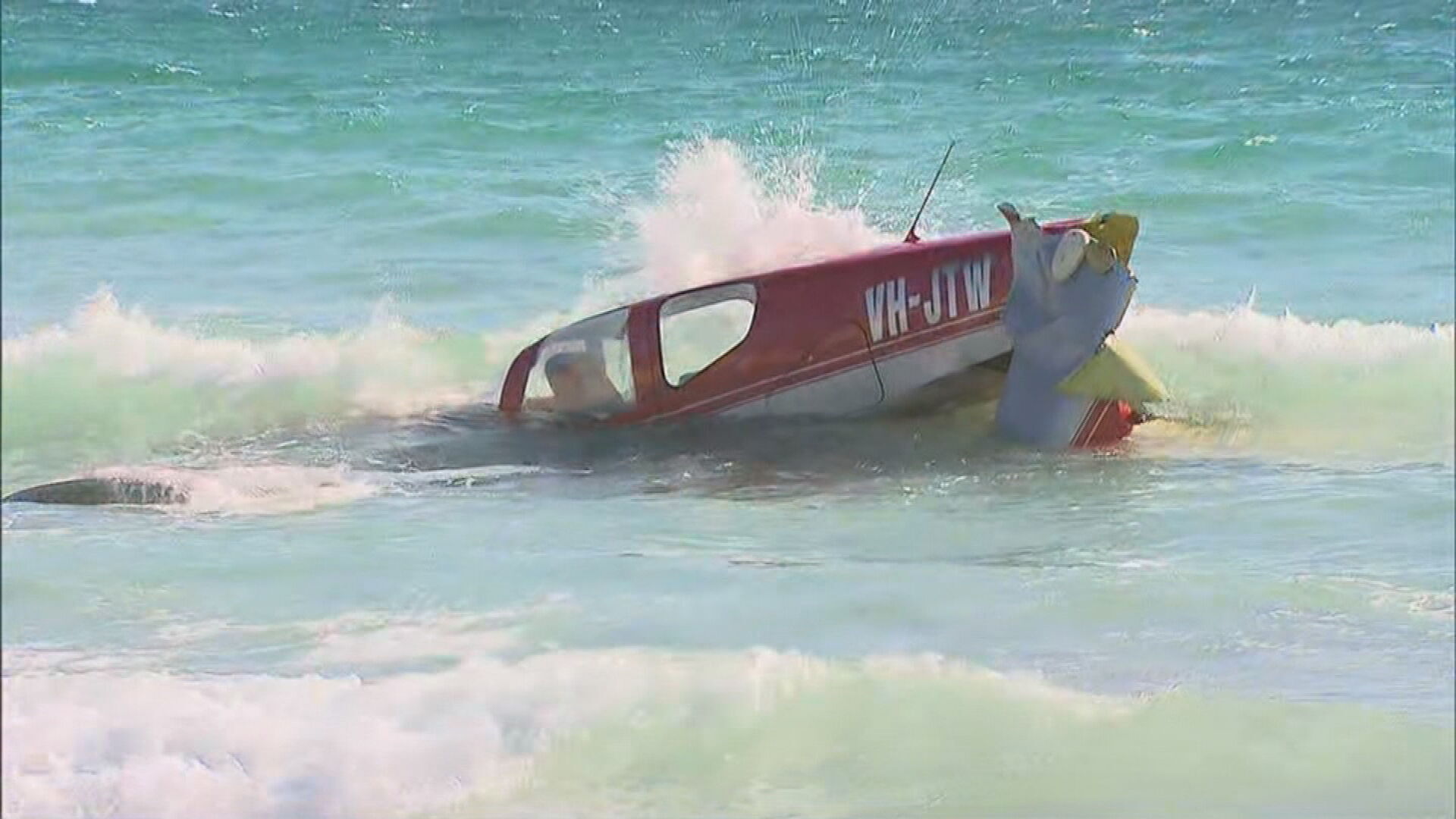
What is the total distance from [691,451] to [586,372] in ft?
2.67

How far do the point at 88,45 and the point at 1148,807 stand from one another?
452 inches

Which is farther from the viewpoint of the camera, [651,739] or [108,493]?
[108,493]

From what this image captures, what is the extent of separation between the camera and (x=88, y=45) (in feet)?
44.6

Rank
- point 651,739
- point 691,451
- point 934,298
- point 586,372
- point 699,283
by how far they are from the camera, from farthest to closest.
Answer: point 699,283 → point 586,372 → point 934,298 → point 691,451 → point 651,739

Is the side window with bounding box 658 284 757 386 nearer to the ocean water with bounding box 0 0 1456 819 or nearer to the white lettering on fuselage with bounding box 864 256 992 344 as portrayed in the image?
the white lettering on fuselage with bounding box 864 256 992 344

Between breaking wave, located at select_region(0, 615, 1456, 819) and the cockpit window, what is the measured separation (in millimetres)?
3781

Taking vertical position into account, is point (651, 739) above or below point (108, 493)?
below

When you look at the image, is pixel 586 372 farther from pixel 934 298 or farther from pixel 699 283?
pixel 699 283

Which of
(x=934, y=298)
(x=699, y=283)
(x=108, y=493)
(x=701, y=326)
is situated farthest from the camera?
(x=699, y=283)

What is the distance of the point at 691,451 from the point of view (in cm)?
795

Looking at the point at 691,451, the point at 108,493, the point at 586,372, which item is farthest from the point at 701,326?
the point at 108,493

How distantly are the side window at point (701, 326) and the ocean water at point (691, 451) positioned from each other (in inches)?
25.2

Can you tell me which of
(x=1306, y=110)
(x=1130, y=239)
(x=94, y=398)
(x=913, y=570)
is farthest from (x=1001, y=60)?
(x=94, y=398)

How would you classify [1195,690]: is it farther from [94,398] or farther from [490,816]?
[94,398]
